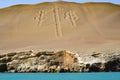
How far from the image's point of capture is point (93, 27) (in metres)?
96.4

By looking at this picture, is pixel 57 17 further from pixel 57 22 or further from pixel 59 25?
pixel 59 25

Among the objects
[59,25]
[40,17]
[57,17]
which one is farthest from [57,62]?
[40,17]

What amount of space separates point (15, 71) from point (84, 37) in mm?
23936

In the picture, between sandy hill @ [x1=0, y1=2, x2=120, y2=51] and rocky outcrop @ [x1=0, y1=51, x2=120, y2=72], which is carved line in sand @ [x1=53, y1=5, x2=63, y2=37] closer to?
sandy hill @ [x1=0, y1=2, x2=120, y2=51]

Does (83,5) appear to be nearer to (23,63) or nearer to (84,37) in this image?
(84,37)

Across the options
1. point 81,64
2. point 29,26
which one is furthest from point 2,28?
point 81,64

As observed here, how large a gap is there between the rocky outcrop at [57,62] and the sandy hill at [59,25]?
44.6ft

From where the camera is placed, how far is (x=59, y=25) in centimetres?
9831

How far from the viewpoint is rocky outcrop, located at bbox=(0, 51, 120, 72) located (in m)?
66.6

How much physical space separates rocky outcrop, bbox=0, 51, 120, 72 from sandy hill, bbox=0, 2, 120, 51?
1358 cm

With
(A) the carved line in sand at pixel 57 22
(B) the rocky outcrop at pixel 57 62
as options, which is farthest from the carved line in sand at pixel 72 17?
(B) the rocky outcrop at pixel 57 62

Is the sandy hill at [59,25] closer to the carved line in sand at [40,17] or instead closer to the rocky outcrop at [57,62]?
the carved line in sand at [40,17]

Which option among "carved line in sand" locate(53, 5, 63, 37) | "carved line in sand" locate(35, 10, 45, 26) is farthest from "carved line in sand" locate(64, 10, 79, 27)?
"carved line in sand" locate(35, 10, 45, 26)

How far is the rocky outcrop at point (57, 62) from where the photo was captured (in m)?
66.6
